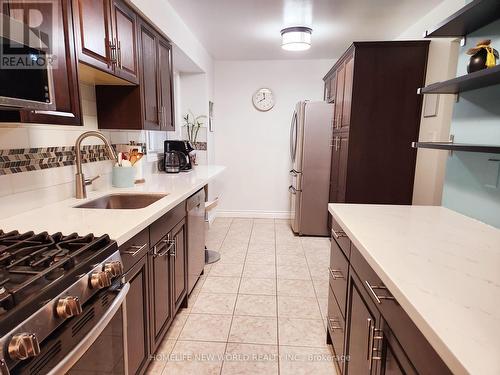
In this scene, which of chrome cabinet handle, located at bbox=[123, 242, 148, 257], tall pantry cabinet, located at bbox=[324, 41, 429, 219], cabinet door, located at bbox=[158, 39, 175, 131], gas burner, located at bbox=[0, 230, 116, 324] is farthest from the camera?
tall pantry cabinet, located at bbox=[324, 41, 429, 219]

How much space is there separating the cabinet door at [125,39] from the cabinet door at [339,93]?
2166 millimetres

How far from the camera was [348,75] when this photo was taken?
10.0 feet

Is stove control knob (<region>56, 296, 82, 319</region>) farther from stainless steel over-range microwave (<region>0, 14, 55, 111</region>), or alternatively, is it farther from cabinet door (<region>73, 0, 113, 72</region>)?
cabinet door (<region>73, 0, 113, 72</region>)

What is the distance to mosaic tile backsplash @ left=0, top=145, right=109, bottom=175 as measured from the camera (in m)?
1.36

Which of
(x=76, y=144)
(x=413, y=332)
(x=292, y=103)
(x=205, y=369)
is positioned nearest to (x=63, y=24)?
(x=76, y=144)

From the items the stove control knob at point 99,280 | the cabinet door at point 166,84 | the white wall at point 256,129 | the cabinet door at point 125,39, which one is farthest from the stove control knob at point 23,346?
the white wall at point 256,129

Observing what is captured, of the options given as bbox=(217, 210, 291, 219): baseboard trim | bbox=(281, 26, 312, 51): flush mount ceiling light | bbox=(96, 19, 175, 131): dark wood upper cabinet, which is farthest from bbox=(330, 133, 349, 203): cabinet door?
bbox=(96, 19, 175, 131): dark wood upper cabinet

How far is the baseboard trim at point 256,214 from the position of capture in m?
4.89

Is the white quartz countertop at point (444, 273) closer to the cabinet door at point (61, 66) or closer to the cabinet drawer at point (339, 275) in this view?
the cabinet drawer at point (339, 275)

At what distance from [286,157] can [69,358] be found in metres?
4.16

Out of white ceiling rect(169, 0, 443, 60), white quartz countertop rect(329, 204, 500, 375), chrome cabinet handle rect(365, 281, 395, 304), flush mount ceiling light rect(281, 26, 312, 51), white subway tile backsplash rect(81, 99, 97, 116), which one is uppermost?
white ceiling rect(169, 0, 443, 60)

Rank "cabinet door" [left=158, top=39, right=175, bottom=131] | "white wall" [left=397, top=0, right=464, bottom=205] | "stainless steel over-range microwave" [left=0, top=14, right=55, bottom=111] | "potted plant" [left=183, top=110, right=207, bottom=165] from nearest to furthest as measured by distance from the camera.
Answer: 1. "stainless steel over-range microwave" [left=0, top=14, right=55, bottom=111]
2. "white wall" [left=397, top=0, right=464, bottom=205]
3. "cabinet door" [left=158, top=39, right=175, bottom=131]
4. "potted plant" [left=183, top=110, right=207, bottom=165]

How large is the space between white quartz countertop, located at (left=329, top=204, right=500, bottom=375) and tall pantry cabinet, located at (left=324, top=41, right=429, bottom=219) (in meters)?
1.43

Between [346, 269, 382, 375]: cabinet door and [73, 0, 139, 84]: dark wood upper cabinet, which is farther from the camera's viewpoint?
[73, 0, 139, 84]: dark wood upper cabinet
